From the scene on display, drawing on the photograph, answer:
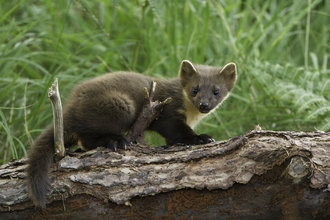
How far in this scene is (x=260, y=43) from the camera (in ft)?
26.1

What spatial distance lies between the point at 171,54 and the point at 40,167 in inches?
137

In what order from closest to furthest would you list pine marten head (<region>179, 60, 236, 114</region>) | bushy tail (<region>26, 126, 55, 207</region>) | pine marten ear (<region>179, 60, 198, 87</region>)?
1. bushy tail (<region>26, 126, 55, 207</region>)
2. pine marten head (<region>179, 60, 236, 114</region>)
3. pine marten ear (<region>179, 60, 198, 87</region>)

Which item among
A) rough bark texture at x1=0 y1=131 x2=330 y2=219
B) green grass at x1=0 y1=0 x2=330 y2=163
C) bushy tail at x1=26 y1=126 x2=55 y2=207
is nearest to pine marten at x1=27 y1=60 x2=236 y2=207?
bushy tail at x1=26 y1=126 x2=55 y2=207

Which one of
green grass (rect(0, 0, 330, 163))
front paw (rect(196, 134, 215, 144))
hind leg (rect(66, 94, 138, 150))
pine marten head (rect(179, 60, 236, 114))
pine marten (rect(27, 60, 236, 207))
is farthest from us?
green grass (rect(0, 0, 330, 163))

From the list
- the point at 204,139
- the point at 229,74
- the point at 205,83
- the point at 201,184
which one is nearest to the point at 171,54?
the point at 229,74

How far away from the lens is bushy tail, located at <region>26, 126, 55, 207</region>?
3742 mm

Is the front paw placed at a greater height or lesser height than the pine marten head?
lesser

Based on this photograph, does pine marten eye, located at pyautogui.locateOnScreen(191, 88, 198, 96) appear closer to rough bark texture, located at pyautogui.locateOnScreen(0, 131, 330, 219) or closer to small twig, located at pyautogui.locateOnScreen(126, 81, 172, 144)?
small twig, located at pyautogui.locateOnScreen(126, 81, 172, 144)

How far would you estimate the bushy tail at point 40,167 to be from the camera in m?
3.74

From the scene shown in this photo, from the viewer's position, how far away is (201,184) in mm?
3723

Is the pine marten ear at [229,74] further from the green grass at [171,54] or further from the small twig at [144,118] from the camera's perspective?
the small twig at [144,118]

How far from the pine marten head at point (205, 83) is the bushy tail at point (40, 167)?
1.53 metres

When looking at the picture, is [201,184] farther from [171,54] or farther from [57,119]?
[171,54]

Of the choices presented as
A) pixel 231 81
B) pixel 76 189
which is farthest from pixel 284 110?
pixel 76 189
